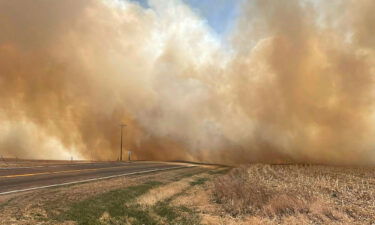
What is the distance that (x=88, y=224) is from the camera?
1105cm

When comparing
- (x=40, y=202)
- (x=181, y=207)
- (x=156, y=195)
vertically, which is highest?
(x=40, y=202)

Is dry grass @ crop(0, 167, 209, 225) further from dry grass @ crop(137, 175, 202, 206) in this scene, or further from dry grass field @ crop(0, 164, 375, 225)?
dry grass @ crop(137, 175, 202, 206)

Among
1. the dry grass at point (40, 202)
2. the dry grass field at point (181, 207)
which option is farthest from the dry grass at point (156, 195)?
the dry grass at point (40, 202)

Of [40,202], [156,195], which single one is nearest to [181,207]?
[156,195]

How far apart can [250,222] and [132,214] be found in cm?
494

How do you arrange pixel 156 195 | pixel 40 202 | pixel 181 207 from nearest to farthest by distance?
pixel 40 202 < pixel 181 207 < pixel 156 195

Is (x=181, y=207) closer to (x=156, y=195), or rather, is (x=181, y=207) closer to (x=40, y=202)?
(x=156, y=195)

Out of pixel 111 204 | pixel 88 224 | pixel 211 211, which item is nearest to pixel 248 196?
pixel 211 211

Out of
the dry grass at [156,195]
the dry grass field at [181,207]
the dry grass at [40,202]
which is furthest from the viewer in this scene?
the dry grass at [156,195]

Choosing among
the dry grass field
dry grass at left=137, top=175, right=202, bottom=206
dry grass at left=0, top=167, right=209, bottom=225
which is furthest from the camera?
dry grass at left=137, top=175, right=202, bottom=206

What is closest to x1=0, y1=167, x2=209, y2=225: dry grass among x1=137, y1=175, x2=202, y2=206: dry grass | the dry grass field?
the dry grass field

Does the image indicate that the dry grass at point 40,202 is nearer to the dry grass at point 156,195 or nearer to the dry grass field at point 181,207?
the dry grass field at point 181,207

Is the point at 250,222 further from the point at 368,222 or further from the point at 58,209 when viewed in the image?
the point at 58,209

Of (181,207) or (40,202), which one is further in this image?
(181,207)
